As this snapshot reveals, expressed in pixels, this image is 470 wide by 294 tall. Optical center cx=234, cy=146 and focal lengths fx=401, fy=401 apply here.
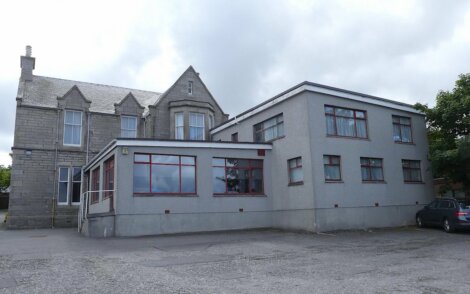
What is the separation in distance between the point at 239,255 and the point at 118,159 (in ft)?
28.8

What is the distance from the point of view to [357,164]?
832 inches

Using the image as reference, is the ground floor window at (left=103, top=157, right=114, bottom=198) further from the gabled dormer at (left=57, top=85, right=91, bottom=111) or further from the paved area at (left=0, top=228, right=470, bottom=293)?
the gabled dormer at (left=57, top=85, right=91, bottom=111)

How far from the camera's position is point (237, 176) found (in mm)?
21359

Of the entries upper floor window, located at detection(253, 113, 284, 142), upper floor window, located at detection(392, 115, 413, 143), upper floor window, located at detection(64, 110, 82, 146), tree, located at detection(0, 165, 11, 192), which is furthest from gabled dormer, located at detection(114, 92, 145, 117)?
tree, located at detection(0, 165, 11, 192)

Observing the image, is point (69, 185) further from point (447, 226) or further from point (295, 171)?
point (447, 226)

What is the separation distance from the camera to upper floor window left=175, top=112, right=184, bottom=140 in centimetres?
2886

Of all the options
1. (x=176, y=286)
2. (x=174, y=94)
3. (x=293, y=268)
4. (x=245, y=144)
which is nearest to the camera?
(x=176, y=286)

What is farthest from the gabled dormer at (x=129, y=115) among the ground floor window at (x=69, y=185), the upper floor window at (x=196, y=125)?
the ground floor window at (x=69, y=185)

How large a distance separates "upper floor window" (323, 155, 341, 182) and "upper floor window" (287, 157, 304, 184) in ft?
4.03

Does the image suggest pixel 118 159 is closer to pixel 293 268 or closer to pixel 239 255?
pixel 239 255

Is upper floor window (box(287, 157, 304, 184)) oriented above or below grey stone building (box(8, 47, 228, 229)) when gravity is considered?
below

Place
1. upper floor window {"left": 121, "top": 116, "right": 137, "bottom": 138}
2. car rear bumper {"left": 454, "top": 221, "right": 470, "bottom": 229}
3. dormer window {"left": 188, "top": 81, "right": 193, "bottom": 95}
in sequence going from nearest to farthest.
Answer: car rear bumper {"left": 454, "top": 221, "right": 470, "bottom": 229}, upper floor window {"left": 121, "top": 116, "right": 137, "bottom": 138}, dormer window {"left": 188, "top": 81, "right": 193, "bottom": 95}

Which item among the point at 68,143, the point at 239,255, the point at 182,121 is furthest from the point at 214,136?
the point at 239,255

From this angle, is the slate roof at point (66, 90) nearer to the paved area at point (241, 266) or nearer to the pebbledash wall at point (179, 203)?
the pebbledash wall at point (179, 203)
